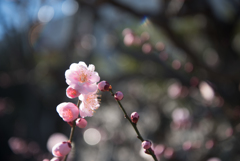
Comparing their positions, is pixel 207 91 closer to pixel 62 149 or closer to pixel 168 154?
pixel 168 154

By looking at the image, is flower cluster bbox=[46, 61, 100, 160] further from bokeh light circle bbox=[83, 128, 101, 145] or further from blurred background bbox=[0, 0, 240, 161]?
bokeh light circle bbox=[83, 128, 101, 145]

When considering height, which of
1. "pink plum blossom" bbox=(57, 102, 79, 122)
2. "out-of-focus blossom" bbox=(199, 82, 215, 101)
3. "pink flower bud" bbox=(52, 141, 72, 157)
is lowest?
"pink flower bud" bbox=(52, 141, 72, 157)

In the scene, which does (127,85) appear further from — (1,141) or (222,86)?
(1,141)

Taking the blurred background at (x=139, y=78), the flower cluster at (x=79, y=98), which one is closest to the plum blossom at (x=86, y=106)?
the flower cluster at (x=79, y=98)

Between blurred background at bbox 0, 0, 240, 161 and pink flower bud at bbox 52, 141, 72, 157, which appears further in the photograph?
blurred background at bbox 0, 0, 240, 161

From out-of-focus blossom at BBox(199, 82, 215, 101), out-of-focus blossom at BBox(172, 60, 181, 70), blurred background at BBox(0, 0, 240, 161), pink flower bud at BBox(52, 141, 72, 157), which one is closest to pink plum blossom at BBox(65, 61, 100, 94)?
pink flower bud at BBox(52, 141, 72, 157)

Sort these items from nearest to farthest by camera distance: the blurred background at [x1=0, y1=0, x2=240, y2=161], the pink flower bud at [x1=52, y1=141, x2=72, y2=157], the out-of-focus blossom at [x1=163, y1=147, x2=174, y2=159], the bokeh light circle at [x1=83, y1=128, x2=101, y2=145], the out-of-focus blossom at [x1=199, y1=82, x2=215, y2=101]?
the pink flower bud at [x1=52, y1=141, x2=72, y2=157], the out-of-focus blossom at [x1=163, y1=147, x2=174, y2=159], the out-of-focus blossom at [x1=199, y1=82, x2=215, y2=101], the blurred background at [x1=0, y1=0, x2=240, y2=161], the bokeh light circle at [x1=83, y1=128, x2=101, y2=145]

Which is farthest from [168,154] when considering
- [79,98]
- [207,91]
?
[79,98]

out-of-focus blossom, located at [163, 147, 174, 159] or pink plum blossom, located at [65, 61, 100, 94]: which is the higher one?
pink plum blossom, located at [65, 61, 100, 94]
